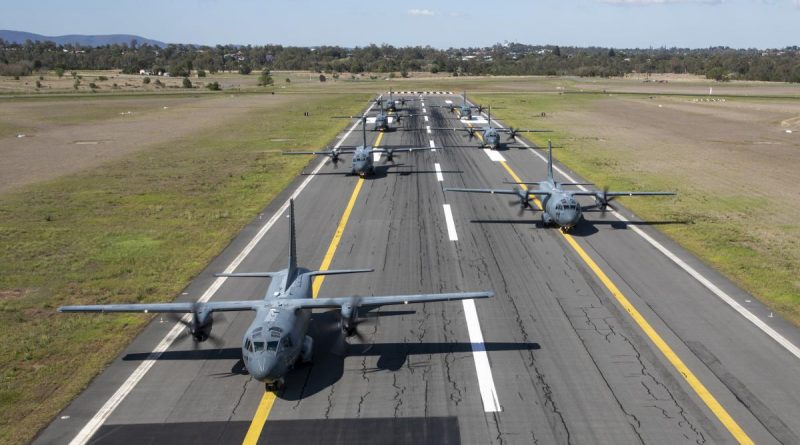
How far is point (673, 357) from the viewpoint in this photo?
73.1 feet

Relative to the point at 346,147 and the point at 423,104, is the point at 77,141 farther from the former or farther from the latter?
the point at 423,104

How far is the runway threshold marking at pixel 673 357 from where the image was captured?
711 inches

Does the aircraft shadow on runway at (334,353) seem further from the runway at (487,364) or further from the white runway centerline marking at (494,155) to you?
the white runway centerline marking at (494,155)

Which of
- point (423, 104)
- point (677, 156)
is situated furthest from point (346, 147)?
point (423, 104)

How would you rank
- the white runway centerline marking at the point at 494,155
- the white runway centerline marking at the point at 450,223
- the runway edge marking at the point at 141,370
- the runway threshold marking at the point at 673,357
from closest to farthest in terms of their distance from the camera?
the runway threshold marking at the point at 673,357, the runway edge marking at the point at 141,370, the white runway centerline marking at the point at 450,223, the white runway centerline marking at the point at 494,155

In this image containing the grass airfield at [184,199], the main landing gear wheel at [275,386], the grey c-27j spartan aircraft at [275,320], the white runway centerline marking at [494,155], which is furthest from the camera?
the white runway centerline marking at [494,155]

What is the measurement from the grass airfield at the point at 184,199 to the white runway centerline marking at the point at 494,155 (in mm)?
8372

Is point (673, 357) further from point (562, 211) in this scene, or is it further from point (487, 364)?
point (562, 211)

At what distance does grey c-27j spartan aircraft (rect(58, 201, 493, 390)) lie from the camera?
1884cm

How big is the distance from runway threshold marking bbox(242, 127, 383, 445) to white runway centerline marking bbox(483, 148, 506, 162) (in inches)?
752

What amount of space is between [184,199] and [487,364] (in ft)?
116

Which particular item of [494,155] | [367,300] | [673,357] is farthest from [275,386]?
[494,155]

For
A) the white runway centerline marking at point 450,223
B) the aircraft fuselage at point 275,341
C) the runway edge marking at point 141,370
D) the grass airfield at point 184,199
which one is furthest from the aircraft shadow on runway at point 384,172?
the aircraft fuselage at point 275,341

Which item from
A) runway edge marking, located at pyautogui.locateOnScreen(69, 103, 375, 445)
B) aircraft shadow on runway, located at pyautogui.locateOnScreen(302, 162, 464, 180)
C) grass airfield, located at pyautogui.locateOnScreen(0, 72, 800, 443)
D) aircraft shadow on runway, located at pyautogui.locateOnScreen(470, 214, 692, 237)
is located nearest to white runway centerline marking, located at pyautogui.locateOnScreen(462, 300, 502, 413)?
→ runway edge marking, located at pyautogui.locateOnScreen(69, 103, 375, 445)
